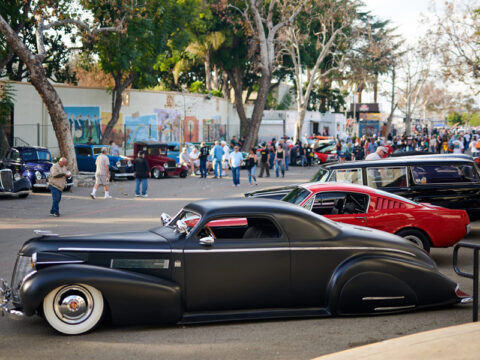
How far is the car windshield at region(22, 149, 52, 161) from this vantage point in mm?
25297

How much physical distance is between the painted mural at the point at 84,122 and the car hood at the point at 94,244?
31514 mm

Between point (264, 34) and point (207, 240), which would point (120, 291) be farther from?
point (264, 34)

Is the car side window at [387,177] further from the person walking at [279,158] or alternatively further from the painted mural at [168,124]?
the painted mural at [168,124]

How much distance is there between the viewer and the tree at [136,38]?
101 ft

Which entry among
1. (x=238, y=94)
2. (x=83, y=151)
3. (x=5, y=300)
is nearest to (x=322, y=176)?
(x=5, y=300)

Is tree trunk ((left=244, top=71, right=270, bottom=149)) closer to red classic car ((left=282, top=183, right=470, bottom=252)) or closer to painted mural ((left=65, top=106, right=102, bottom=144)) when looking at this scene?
painted mural ((left=65, top=106, right=102, bottom=144))

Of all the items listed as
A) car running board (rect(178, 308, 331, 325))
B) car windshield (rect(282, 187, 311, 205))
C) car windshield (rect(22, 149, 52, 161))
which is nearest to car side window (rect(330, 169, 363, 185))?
car windshield (rect(282, 187, 311, 205))

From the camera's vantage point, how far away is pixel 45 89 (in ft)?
84.8

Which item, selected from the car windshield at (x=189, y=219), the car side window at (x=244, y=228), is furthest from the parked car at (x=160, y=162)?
the car side window at (x=244, y=228)

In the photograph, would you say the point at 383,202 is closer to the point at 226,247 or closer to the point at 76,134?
the point at 226,247

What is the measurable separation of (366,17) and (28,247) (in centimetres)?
6370

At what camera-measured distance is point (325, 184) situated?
10.7 metres

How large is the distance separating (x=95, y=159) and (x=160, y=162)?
324 cm

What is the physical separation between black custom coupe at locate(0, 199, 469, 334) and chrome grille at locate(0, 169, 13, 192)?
15.3 metres
